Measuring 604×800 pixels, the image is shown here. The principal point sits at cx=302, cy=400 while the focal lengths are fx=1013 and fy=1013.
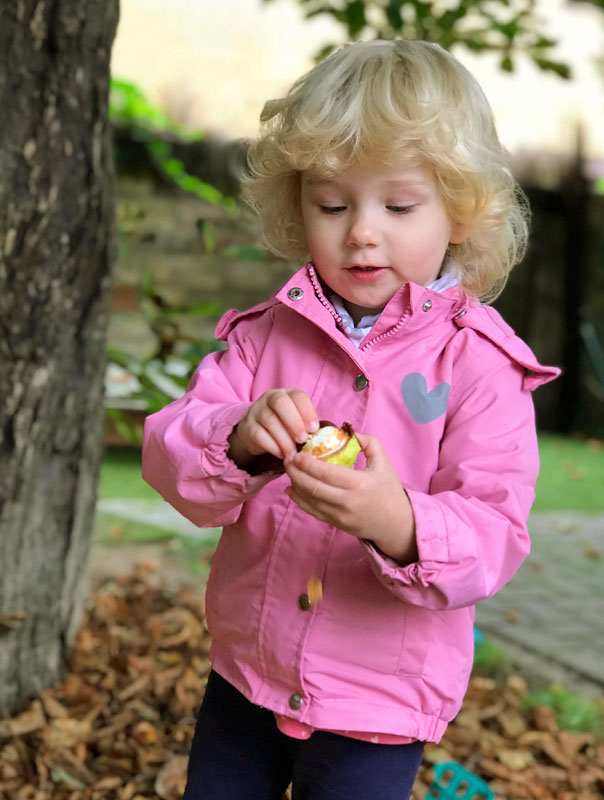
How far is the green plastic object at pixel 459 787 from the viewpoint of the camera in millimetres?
2338

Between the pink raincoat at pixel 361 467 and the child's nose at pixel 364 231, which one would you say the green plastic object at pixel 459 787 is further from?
the child's nose at pixel 364 231

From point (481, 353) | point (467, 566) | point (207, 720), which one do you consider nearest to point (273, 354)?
point (481, 353)

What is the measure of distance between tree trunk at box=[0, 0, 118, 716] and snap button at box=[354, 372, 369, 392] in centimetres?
128

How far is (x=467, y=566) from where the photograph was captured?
4.72 feet

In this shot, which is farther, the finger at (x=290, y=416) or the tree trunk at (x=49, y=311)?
the tree trunk at (x=49, y=311)

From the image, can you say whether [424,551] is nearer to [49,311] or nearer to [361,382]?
[361,382]

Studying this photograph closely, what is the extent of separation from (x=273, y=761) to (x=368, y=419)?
65 cm

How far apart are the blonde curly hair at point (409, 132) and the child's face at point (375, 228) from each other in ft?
0.08

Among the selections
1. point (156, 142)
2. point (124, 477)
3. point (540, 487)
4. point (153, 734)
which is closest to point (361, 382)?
point (153, 734)

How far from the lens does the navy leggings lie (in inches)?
65.4

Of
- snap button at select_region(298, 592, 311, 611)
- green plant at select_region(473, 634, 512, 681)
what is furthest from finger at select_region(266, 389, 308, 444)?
green plant at select_region(473, 634, 512, 681)

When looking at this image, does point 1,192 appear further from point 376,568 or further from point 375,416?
point 376,568

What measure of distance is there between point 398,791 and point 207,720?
36 cm

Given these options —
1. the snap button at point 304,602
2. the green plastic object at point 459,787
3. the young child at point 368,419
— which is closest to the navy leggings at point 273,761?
the young child at point 368,419
